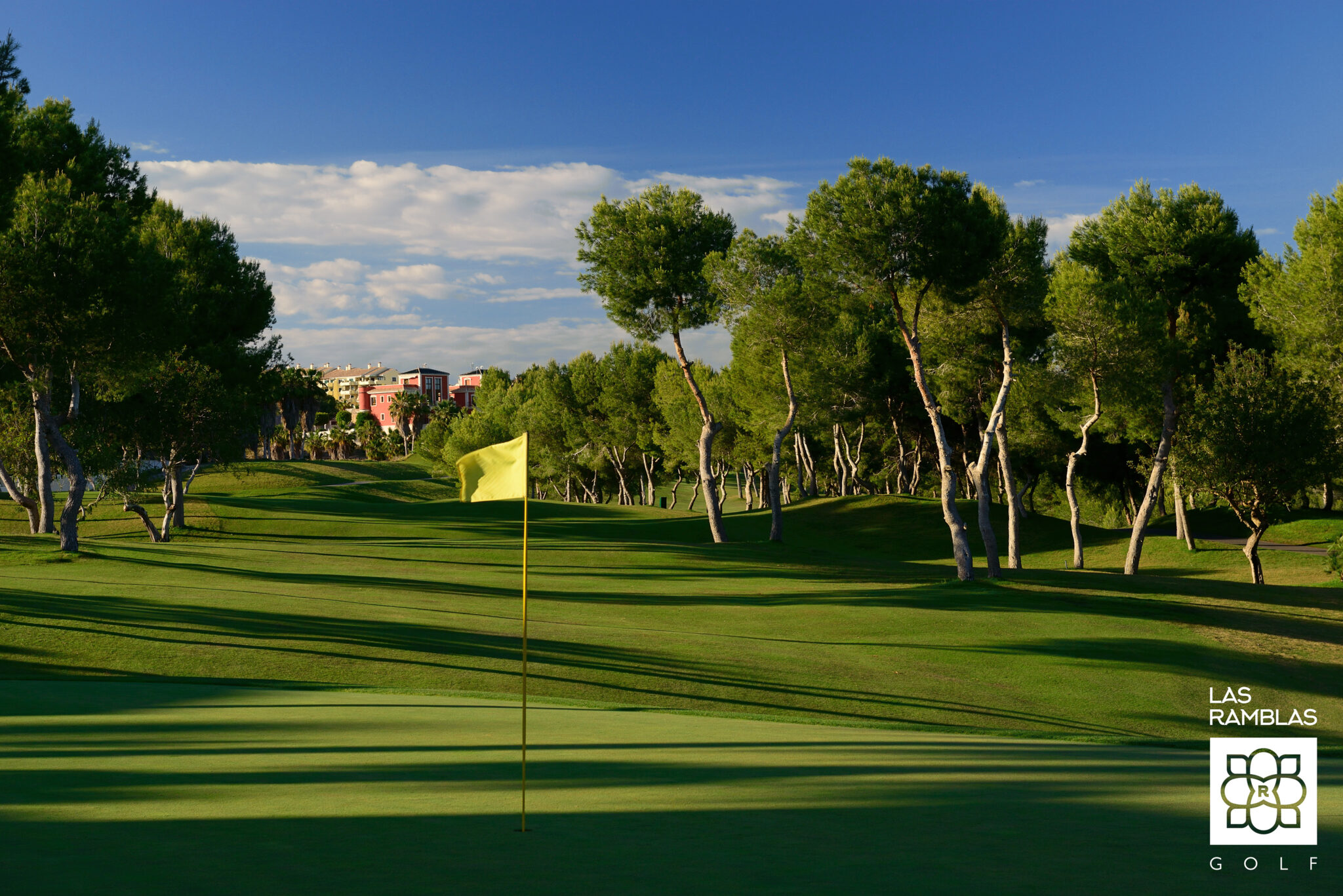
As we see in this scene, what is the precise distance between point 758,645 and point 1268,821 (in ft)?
41.8

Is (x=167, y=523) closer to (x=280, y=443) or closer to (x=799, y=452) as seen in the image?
(x=799, y=452)

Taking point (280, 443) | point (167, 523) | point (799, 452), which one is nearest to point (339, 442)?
point (280, 443)

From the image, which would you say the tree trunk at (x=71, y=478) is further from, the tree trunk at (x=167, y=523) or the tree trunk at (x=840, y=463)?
the tree trunk at (x=840, y=463)

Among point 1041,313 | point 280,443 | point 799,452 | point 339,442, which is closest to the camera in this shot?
point 1041,313

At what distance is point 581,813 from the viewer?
6.19 m

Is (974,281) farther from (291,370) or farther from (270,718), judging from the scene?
(291,370)

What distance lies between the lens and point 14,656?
49.7 ft

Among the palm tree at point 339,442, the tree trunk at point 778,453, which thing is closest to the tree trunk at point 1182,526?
the tree trunk at point 778,453

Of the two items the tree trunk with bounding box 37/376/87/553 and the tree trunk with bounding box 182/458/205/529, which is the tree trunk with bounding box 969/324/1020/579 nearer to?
the tree trunk with bounding box 37/376/87/553

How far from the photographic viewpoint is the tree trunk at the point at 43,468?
27234mm

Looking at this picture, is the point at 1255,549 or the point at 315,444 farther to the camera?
the point at 315,444

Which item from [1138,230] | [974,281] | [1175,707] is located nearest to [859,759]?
[1175,707]

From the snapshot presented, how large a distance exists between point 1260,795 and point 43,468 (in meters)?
35.4

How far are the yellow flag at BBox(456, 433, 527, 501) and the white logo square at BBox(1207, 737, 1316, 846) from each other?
516cm
